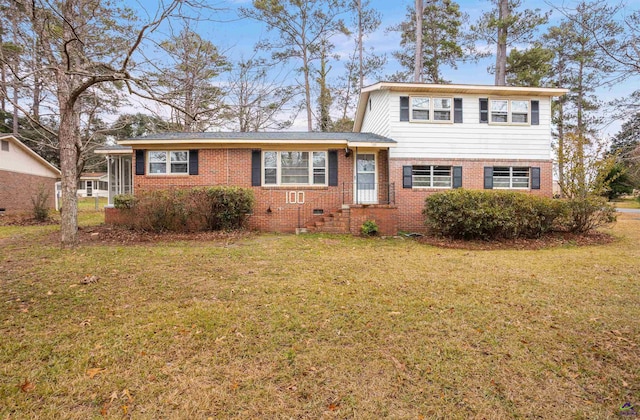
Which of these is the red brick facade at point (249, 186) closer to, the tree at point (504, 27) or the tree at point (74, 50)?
the tree at point (74, 50)

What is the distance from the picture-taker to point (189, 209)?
9656mm

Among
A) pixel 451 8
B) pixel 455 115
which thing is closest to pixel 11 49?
pixel 455 115

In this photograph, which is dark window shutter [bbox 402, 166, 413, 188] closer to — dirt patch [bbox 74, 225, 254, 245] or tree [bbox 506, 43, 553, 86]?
dirt patch [bbox 74, 225, 254, 245]

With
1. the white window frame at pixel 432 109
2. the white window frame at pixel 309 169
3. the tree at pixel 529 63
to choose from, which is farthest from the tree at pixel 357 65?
the white window frame at pixel 309 169

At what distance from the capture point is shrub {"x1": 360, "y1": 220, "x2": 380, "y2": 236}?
1009 centimetres

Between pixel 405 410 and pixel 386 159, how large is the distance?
1055 centimetres

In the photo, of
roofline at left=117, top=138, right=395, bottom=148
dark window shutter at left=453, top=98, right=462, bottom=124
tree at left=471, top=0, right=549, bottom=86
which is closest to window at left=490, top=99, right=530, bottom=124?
dark window shutter at left=453, top=98, right=462, bottom=124

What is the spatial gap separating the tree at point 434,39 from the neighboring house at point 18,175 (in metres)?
21.4

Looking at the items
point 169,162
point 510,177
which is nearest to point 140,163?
point 169,162

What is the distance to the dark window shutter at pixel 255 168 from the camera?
37.8 ft

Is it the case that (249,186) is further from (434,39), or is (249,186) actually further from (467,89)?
(434,39)

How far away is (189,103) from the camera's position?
229 inches

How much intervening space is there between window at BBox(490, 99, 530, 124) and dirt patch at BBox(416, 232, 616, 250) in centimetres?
469

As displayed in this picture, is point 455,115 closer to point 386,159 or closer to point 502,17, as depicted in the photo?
point 386,159
